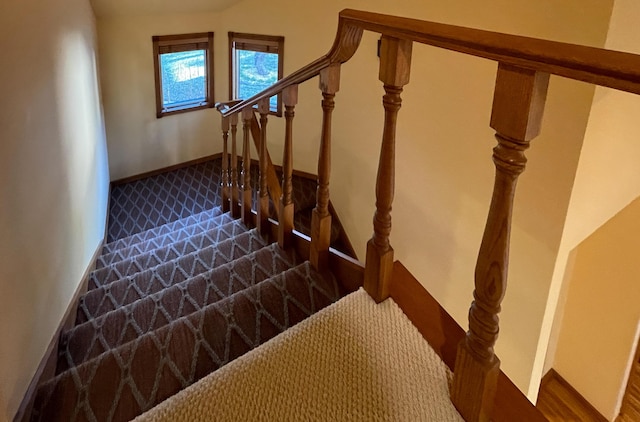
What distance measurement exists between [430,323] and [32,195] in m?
1.66

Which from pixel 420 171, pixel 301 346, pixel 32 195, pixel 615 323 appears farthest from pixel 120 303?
pixel 615 323

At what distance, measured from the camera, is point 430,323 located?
4.96 ft

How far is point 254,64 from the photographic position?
5.64m

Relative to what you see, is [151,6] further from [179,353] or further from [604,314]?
[604,314]

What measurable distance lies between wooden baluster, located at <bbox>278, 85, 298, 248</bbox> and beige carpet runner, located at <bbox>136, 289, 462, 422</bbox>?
928mm

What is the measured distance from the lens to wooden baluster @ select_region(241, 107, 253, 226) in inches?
127

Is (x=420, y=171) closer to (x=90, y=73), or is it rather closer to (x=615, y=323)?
(x=615, y=323)

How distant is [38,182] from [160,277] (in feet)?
2.57

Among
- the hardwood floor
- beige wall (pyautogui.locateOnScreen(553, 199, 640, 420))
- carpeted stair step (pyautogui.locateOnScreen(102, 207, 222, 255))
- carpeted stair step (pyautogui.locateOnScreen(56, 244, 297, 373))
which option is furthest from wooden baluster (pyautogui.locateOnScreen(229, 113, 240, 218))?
the hardwood floor

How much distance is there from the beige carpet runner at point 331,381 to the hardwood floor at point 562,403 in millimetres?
3589

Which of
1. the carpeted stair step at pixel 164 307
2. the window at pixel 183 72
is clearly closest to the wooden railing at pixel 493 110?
the carpeted stair step at pixel 164 307

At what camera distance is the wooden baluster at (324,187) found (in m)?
1.88

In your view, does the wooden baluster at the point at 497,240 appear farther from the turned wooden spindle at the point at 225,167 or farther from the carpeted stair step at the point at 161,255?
the turned wooden spindle at the point at 225,167

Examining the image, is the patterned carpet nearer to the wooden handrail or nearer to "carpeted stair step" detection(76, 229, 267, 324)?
"carpeted stair step" detection(76, 229, 267, 324)
